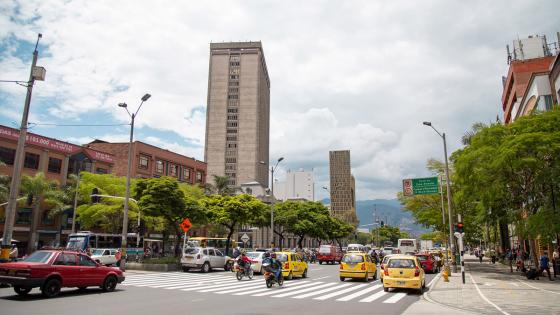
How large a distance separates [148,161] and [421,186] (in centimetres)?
4414

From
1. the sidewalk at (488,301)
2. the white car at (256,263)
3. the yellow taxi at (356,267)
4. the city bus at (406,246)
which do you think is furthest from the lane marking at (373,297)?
the city bus at (406,246)

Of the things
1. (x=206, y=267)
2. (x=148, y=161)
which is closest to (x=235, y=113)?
(x=148, y=161)

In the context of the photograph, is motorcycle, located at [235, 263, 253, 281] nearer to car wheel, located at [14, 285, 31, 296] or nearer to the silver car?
the silver car

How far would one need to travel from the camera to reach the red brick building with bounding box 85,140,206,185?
6109cm

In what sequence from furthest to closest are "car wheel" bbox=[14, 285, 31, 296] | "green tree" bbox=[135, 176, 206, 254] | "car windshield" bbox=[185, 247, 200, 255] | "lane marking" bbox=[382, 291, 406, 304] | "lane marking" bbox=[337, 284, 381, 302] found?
"green tree" bbox=[135, 176, 206, 254], "car windshield" bbox=[185, 247, 200, 255], "lane marking" bbox=[337, 284, 381, 302], "lane marking" bbox=[382, 291, 406, 304], "car wheel" bbox=[14, 285, 31, 296]

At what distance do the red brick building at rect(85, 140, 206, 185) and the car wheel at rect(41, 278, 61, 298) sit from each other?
46.7m

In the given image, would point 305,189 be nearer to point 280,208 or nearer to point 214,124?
point 214,124

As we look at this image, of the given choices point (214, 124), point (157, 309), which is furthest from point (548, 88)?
point (214, 124)

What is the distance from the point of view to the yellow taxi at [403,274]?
1789 cm

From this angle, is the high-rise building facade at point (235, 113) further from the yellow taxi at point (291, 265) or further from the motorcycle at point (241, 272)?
the motorcycle at point (241, 272)

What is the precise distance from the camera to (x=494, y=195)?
1022 inches

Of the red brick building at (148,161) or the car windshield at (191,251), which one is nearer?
the car windshield at (191,251)

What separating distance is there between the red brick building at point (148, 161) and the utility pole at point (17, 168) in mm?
43842

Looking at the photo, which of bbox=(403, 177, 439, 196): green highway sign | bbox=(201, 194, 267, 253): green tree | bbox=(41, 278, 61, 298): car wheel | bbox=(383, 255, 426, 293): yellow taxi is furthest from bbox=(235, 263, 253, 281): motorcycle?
bbox=(201, 194, 267, 253): green tree
